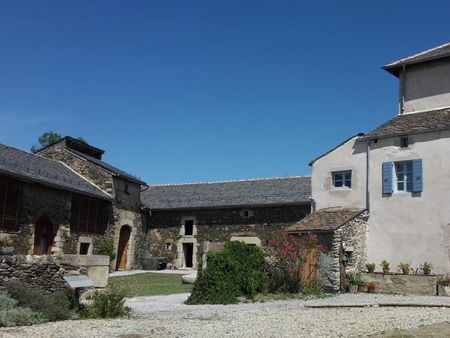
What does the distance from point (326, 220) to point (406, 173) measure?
10.0 ft

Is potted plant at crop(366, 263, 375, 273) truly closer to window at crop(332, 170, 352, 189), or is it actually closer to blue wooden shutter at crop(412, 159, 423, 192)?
blue wooden shutter at crop(412, 159, 423, 192)

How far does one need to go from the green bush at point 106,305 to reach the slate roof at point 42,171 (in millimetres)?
11409

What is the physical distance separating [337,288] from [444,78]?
848 centimetres

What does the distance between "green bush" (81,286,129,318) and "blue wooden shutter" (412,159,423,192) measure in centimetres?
1045

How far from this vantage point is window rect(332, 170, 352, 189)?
18219 millimetres

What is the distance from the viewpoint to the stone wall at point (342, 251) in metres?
15.7

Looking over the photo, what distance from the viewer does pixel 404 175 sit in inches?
667

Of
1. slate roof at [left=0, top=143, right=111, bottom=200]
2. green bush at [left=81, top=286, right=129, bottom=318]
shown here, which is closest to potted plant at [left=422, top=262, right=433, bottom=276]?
green bush at [left=81, top=286, right=129, bottom=318]

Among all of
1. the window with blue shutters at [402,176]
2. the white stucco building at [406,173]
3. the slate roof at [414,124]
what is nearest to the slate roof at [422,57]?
the white stucco building at [406,173]

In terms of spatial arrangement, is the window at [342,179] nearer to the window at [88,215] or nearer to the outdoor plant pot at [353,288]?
the outdoor plant pot at [353,288]

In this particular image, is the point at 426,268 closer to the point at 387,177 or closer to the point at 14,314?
the point at 387,177

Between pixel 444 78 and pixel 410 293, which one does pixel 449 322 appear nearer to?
pixel 410 293

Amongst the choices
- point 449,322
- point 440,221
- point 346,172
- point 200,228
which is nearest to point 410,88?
point 346,172

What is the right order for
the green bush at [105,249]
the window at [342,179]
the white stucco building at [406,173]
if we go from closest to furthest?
the white stucco building at [406,173]
the window at [342,179]
the green bush at [105,249]
